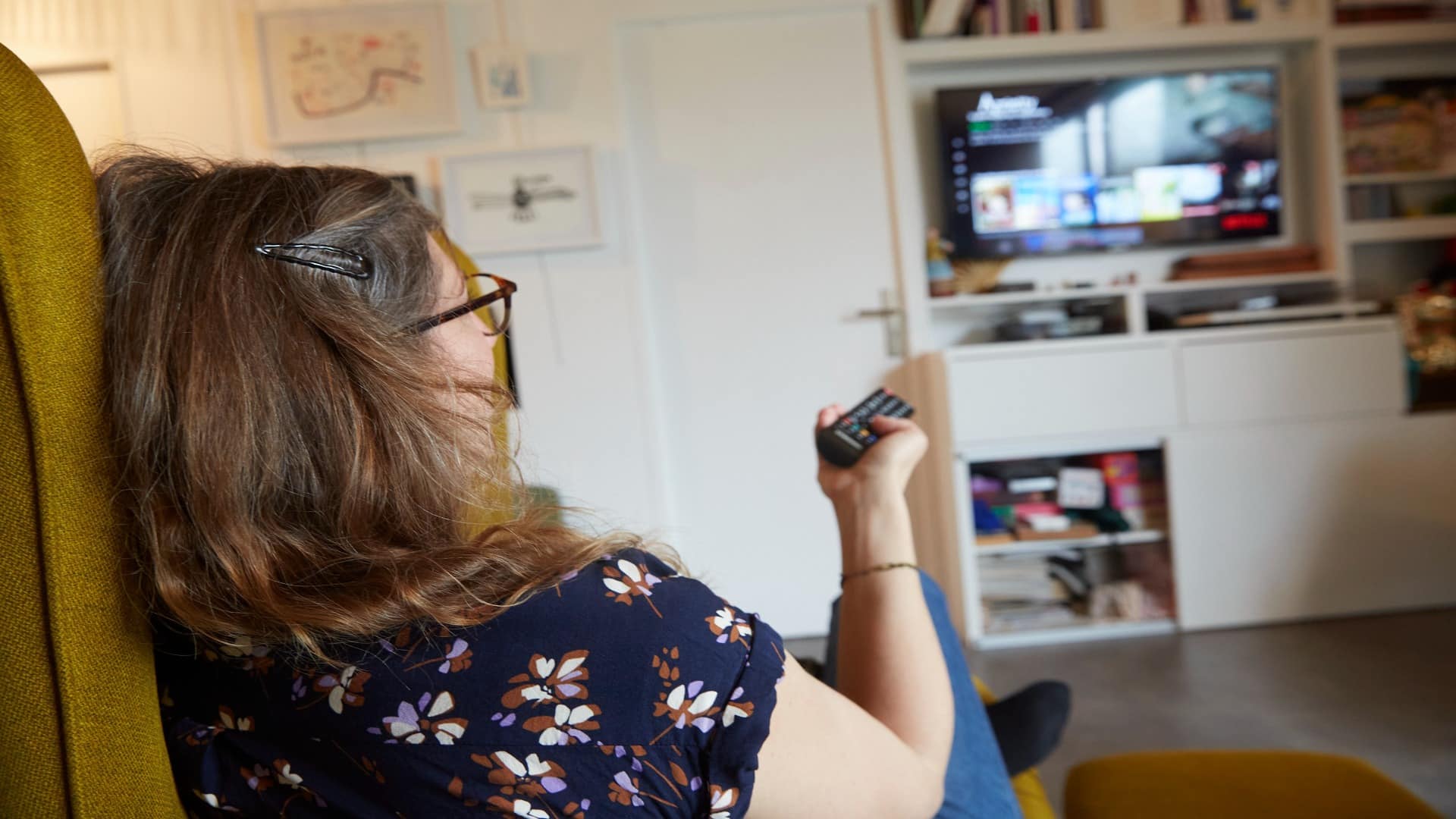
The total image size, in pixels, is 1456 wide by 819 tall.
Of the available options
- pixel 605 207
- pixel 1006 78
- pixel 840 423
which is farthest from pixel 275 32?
pixel 840 423

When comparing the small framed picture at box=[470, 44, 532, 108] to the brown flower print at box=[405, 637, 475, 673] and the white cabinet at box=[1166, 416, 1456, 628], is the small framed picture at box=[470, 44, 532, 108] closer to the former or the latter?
the white cabinet at box=[1166, 416, 1456, 628]

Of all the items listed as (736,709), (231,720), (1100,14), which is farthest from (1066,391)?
(231,720)

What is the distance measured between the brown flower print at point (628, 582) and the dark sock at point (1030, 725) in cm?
90

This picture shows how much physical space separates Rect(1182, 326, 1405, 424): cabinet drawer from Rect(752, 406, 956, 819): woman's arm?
2.05 meters

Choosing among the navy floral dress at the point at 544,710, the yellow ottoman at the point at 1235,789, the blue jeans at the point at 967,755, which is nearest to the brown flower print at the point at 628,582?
the navy floral dress at the point at 544,710

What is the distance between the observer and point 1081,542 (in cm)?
275

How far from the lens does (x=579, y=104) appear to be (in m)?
2.92

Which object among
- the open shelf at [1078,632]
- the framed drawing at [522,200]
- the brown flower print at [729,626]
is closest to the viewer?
the brown flower print at [729,626]

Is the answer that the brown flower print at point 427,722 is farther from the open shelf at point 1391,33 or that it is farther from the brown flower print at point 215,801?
the open shelf at point 1391,33

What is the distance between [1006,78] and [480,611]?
304 cm

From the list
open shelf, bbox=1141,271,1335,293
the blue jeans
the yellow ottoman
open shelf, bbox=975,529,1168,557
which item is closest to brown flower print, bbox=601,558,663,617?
the blue jeans

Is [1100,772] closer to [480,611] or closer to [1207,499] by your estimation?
[480,611]

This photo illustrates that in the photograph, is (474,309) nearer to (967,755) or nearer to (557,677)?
(557,677)

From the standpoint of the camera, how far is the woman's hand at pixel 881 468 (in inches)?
36.3
